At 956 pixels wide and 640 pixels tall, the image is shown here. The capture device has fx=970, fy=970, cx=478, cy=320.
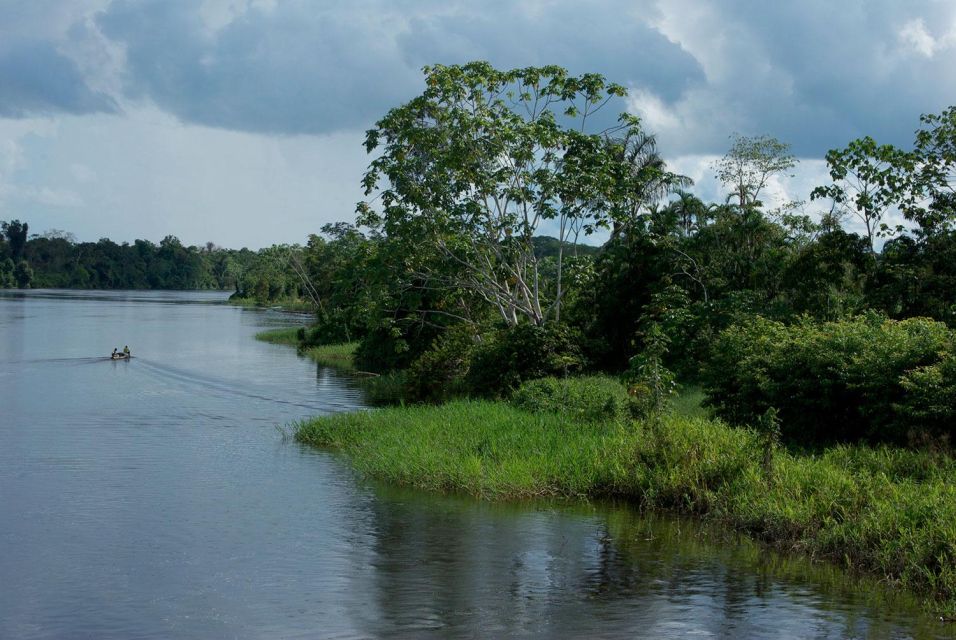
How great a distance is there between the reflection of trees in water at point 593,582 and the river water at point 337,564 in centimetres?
4

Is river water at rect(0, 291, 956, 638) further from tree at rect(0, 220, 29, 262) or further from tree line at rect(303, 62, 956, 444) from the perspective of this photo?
tree at rect(0, 220, 29, 262)

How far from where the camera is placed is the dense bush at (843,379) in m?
16.0

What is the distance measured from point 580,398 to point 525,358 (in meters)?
6.64

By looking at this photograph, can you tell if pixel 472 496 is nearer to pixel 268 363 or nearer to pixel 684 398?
pixel 684 398

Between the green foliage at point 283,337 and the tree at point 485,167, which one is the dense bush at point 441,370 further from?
the green foliage at point 283,337

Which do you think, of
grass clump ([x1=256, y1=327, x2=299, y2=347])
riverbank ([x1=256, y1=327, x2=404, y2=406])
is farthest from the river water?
grass clump ([x1=256, y1=327, x2=299, y2=347])

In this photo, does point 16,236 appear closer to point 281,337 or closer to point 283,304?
point 283,304

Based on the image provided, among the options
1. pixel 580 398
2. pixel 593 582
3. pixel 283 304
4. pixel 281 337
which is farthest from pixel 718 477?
pixel 283 304

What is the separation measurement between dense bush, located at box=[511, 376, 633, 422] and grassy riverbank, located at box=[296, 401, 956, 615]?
52cm

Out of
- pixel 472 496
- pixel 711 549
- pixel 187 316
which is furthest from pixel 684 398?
pixel 187 316

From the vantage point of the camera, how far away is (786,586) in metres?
12.6

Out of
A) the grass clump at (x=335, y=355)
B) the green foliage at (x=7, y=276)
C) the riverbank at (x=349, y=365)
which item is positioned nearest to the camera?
the riverbank at (x=349, y=365)

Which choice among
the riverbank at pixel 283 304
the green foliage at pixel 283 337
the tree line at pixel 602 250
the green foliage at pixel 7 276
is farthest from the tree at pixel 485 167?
the green foliage at pixel 7 276

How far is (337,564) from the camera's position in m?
13.6
